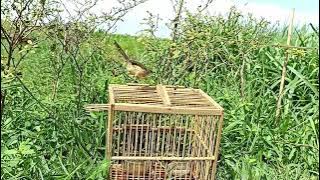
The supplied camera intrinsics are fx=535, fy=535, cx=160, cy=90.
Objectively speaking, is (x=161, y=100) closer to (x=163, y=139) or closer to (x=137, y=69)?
(x=163, y=139)

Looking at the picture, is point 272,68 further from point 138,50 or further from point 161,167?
point 161,167

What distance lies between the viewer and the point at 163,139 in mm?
2705

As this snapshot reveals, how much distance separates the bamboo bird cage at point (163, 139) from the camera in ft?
8.41

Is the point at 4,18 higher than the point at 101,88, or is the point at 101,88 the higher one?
the point at 4,18

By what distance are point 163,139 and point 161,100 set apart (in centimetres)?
20

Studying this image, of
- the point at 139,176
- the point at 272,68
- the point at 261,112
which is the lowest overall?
the point at 139,176

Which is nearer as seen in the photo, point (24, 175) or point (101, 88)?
point (24, 175)

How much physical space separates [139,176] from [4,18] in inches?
46.3

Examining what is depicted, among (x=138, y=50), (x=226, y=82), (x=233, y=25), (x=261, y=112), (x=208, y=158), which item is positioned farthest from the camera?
(x=138, y=50)

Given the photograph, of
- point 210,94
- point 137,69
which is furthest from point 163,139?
point 137,69

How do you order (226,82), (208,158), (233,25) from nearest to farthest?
1. (208,158)
2. (226,82)
3. (233,25)

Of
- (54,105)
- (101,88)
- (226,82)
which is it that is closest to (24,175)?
(54,105)

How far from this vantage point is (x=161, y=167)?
106 inches

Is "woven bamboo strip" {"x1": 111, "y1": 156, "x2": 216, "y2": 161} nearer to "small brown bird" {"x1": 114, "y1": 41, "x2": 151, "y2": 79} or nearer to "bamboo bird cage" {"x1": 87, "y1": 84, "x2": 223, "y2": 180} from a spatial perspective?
"bamboo bird cage" {"x1": 87, "y1": 84, "x2": 223, "y2": 180}
